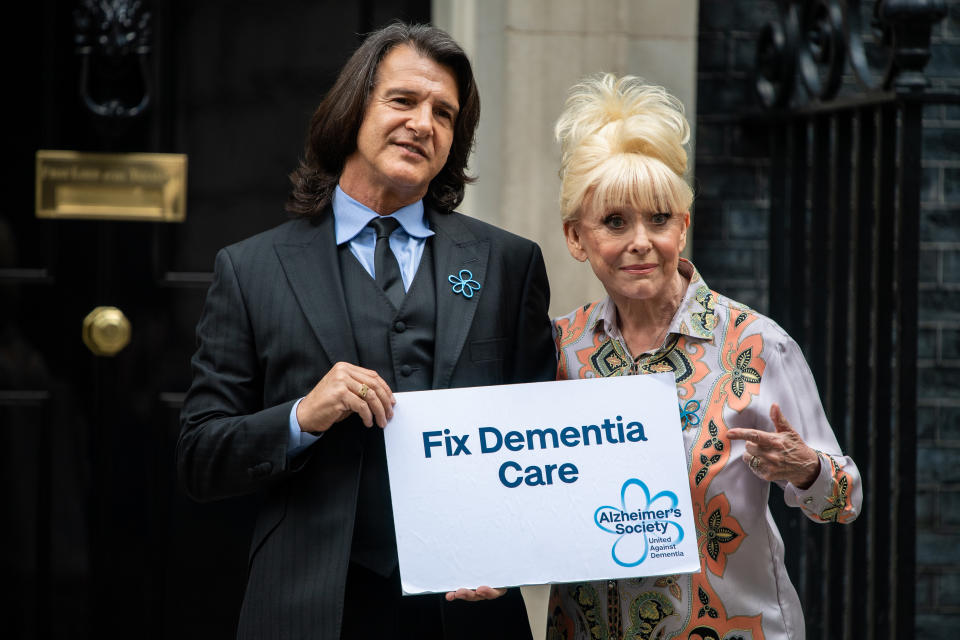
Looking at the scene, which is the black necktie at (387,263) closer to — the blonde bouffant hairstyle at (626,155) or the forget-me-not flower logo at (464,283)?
the forget-me-not flower logo at (464,283)

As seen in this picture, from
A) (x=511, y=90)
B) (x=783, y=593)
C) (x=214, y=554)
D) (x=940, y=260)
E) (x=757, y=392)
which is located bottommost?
(x=214, y=554)

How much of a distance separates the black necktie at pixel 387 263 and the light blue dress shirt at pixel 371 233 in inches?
0.4

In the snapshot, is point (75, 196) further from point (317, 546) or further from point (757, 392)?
point (757, 392)

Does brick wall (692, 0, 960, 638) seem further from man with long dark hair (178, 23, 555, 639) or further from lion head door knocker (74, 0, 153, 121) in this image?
lion head door knocker (74, 0, 153, 121)

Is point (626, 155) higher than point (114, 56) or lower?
lower

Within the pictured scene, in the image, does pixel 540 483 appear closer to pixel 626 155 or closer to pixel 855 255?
pixel 626 155

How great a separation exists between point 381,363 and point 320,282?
0.21 m

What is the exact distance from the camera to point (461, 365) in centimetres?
226

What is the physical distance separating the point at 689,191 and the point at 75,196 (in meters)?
2.46

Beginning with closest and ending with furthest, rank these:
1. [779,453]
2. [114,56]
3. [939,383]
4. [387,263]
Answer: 1. [779,453]
2. [387,263]
3. [114,56]
4. [939,383]

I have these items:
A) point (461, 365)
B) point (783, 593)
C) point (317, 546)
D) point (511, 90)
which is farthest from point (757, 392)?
point (511, 90)

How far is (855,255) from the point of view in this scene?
335cm

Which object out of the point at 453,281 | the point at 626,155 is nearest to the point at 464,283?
the point at 453,281

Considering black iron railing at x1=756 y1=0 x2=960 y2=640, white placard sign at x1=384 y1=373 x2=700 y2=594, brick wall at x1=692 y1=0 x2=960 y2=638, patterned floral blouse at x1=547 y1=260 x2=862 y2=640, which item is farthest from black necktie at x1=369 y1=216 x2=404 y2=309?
brick wall at x1=692 y1=0 x2=960 y2=638
